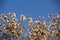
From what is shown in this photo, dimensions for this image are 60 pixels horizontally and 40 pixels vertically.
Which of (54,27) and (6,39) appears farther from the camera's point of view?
(6,39)

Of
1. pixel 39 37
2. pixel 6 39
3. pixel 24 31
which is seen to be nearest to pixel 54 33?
pixel 39 37

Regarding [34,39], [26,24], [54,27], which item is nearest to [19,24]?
[26,24]

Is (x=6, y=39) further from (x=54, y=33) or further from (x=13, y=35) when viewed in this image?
(x=54, y=33)

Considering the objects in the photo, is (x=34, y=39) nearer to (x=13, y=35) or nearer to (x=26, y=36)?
(x=26, y=36)

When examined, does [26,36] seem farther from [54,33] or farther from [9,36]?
[54,33]

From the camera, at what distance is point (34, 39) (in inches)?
107

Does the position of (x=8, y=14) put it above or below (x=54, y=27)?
above

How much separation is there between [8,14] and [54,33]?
67 centimetres

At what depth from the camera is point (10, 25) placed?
105 inches

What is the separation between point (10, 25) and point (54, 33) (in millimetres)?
571

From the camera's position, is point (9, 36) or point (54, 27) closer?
point (54, 27)

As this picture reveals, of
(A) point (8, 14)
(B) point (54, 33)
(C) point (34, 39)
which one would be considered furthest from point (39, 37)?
(A) point (8, 14)

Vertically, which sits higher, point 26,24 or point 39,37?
point 26,24

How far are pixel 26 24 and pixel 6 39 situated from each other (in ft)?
1.07
